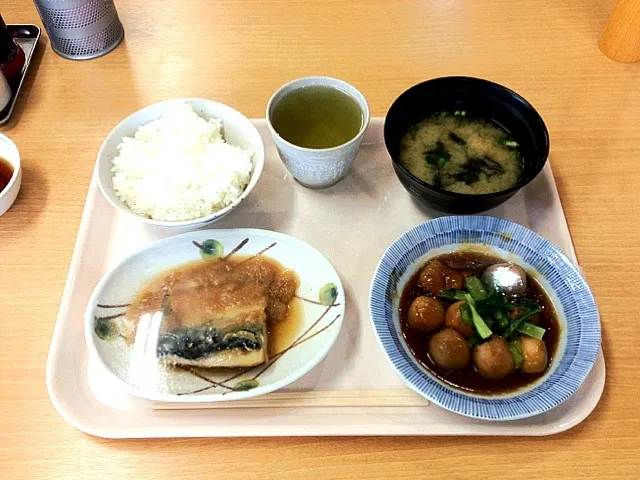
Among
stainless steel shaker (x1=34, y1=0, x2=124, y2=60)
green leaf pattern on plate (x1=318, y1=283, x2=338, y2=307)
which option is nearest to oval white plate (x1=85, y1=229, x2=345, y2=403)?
green leaf pattern on plate (x1=318, y1=283, x2=338, y2=307)

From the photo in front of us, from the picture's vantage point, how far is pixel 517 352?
3.71ft

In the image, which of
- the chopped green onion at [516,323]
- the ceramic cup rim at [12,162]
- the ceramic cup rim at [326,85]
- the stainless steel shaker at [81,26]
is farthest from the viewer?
the stainless steel shaker at [81,26]

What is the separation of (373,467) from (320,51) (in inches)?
53.9

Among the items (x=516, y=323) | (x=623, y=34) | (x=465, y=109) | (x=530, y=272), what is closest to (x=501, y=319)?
(x=516, y=323)

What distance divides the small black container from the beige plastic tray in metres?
0.13

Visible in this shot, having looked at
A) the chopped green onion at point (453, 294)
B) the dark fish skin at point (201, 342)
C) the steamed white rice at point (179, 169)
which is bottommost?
the chopped green onion at point (453, 294)

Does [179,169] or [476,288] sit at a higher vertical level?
[179,169]

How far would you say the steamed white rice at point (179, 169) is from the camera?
131cm

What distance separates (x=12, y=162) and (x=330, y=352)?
3.31 ft

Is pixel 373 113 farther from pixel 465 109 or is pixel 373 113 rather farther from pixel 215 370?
pixel 215 370

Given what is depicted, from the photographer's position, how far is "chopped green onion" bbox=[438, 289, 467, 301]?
121cm

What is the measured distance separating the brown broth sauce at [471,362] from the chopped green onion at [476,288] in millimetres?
47

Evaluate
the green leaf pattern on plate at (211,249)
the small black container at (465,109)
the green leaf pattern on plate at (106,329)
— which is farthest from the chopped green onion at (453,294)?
the green leaf pattern on plate at (106,329)

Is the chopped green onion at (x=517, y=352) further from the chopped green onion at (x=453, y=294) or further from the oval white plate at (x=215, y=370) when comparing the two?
the oval white plate at (x=215, y=370)
